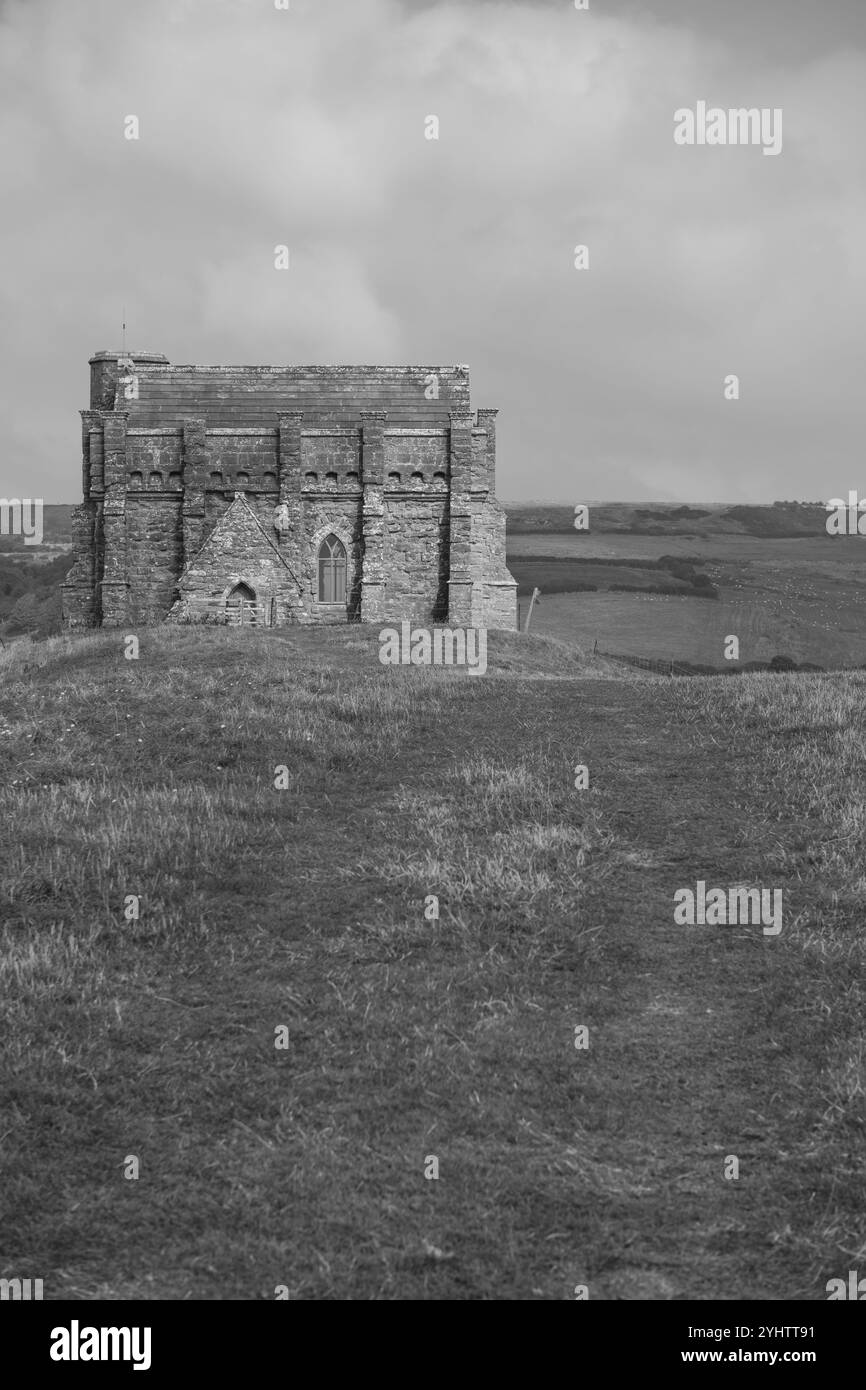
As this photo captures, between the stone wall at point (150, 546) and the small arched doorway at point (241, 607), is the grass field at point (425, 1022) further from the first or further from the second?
the stone wall at point (150, 546)

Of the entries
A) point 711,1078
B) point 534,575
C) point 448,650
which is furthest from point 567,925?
point 534,575

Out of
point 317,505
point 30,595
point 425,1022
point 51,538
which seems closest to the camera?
point 425,1022

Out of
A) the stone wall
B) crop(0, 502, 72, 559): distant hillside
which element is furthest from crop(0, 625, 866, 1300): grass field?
crop(0, 502, 72, 559): distant hillside

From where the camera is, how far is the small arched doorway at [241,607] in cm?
3809

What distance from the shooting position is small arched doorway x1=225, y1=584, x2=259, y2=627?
38.1m

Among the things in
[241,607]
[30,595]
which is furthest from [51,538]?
[241,607]

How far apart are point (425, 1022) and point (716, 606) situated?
6497 cm

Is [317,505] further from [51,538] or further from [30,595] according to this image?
[51,538]

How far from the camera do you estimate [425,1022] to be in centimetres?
917

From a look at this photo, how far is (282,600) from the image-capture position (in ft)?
126

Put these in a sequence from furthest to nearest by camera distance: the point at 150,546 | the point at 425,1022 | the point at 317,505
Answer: the point at 150,546 < the point at 317,505 < the point at 425,1022

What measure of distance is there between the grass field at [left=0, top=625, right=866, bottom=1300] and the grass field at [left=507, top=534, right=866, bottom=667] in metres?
38.1

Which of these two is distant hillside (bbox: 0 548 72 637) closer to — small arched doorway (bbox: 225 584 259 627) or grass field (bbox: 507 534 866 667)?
small arched doorway (bbox: 225 584 259 627)

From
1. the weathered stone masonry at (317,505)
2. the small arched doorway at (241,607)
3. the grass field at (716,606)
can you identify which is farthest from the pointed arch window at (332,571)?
the grass field at (716,606)
